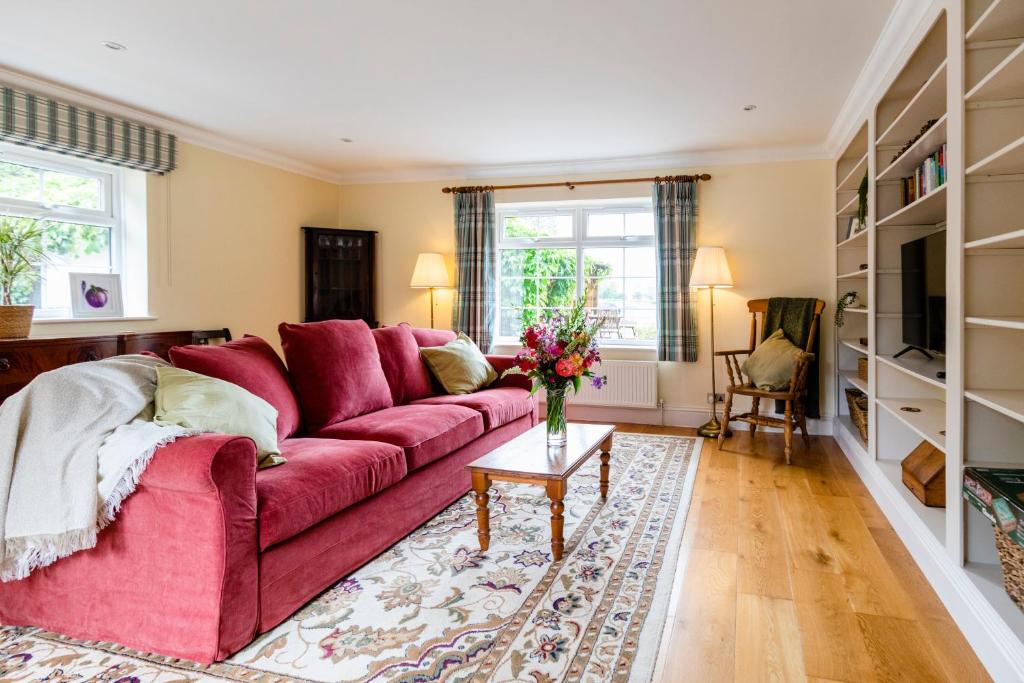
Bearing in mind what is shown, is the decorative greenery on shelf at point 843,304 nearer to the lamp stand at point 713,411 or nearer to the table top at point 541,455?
the lamp stand at point 713,411

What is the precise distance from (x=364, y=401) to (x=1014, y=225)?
2986 mm

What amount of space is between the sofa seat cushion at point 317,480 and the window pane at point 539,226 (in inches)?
148

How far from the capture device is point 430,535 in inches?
116

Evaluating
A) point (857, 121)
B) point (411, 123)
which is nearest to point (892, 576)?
point (857, 121)

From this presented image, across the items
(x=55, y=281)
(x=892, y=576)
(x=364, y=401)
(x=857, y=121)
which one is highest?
(x=857, y=121)

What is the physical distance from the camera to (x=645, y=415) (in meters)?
5.79

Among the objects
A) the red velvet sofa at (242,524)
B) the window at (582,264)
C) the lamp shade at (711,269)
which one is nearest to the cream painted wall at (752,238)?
the window at (582,264)

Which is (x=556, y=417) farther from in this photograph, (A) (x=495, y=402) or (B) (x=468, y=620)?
(B) (x=468, y=620)

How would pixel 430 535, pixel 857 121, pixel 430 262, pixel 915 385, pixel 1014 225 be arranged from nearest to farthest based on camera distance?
1. pixel 1014 225
2. pixel 430 535
3. pixel 915 385
4. pixel 857 121
5. pixel 430 262

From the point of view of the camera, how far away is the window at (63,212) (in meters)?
3.98

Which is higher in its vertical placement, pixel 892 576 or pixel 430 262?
pixel 430 262

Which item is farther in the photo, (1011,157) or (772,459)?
(772,459)

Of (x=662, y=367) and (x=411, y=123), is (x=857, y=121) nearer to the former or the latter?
(x=662, y=367)

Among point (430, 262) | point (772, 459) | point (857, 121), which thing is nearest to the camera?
point (857, 121)
